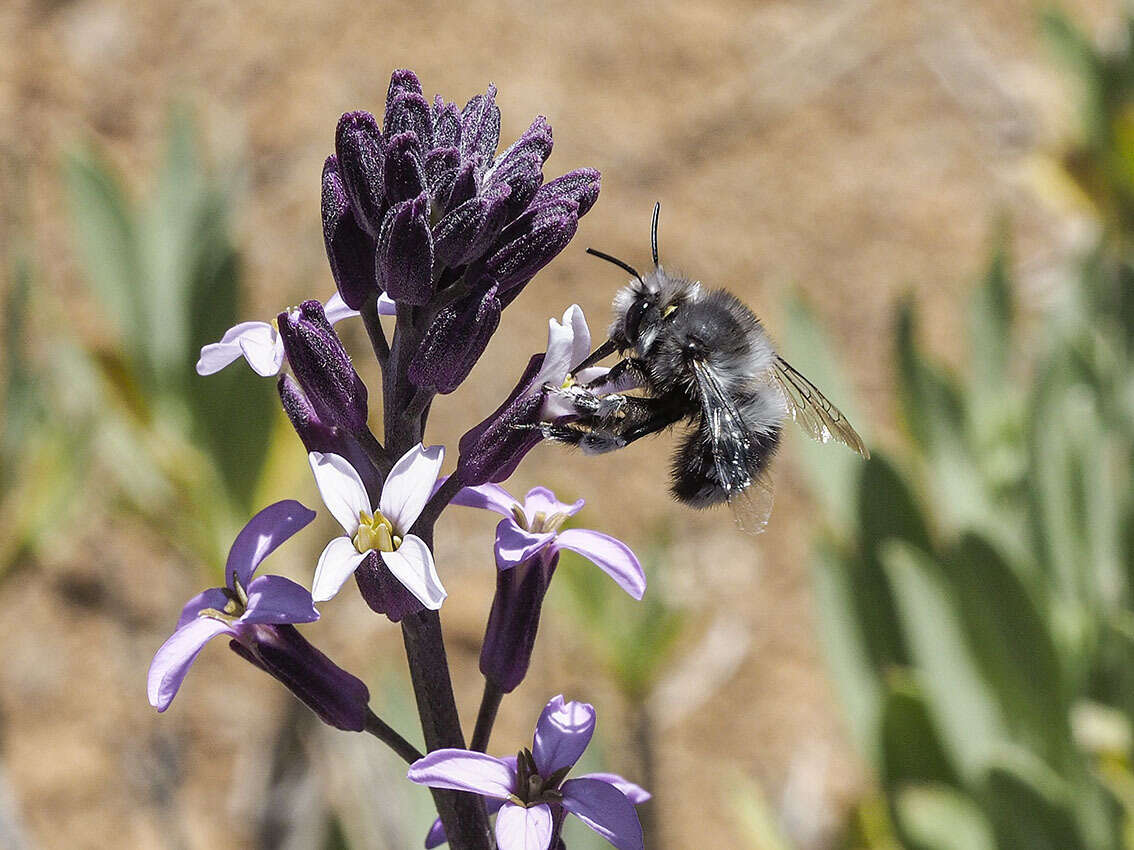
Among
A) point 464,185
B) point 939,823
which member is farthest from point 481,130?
point 939,823

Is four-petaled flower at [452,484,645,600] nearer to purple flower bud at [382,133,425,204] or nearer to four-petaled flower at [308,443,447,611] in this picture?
four-petaled flower at [308,443,447,611]

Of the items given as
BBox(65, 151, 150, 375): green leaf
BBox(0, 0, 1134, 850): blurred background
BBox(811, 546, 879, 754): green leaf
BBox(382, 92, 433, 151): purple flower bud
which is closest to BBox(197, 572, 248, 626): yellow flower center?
BBox(382, 92, 433, 151): purple flower bud

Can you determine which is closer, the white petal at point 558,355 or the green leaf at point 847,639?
the white petal at point 558,355

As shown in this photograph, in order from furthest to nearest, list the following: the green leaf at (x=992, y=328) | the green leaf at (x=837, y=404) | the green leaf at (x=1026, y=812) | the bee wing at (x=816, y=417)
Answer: the green leaf at (x=992, y=328) < the green leaf at (x=837, y=404) < the green leaf at (x=1026, y=812) < the bee wing at (x=816, y=417)

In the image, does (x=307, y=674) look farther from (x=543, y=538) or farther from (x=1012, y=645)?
(x=1012, y=645)

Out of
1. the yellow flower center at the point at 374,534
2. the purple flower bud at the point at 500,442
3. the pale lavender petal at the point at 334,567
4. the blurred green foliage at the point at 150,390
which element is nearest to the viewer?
the pale lavender petal at the point at 334,567

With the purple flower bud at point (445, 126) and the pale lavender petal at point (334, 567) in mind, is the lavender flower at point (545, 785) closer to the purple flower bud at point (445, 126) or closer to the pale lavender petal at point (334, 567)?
the pale lavender petal at point (334, 567)

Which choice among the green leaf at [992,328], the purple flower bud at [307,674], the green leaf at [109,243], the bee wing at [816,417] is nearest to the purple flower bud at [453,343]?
the purple flower bud at [307,674]
